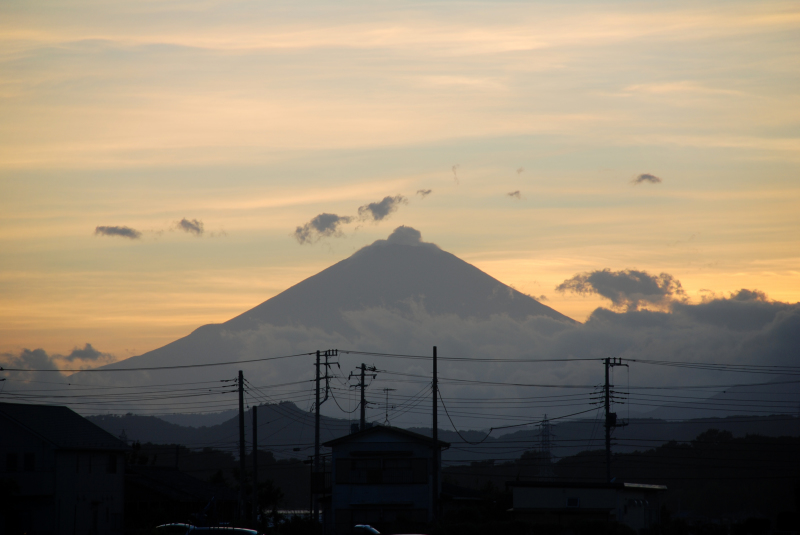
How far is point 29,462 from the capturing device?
49.0 meters

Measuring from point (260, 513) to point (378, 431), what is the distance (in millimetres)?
11563

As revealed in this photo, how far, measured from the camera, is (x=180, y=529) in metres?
38.5

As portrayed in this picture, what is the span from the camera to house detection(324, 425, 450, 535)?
52.9 m

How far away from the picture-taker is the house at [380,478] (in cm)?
5288

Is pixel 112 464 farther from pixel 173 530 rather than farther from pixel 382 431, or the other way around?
pixel 382 431

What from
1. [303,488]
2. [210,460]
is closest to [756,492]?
[303,488]

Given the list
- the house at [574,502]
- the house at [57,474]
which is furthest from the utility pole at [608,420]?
the house at [57,474]

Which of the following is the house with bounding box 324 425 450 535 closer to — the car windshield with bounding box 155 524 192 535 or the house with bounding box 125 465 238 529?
the house with bounding box 125 465 238 529

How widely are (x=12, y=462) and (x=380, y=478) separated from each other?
21593mm

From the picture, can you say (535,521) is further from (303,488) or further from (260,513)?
(303,488)

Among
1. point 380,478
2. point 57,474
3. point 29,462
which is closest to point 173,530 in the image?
point 57,474

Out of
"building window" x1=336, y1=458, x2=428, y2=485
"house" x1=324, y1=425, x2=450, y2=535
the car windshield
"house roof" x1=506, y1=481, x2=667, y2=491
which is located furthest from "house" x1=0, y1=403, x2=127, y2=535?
"house roof" x1=506, y1=481, x2=667, y2=491

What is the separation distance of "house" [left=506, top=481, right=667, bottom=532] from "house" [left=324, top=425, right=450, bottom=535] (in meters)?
7.16

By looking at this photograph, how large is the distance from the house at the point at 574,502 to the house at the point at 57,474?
24.3m
